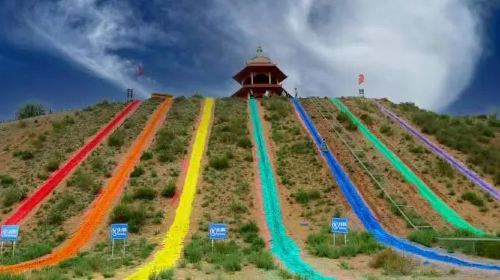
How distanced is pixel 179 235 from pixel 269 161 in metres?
10.0

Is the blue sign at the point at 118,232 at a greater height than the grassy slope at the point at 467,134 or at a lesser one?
lesser

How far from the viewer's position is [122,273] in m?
14.5

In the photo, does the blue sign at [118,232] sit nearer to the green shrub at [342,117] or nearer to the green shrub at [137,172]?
the green shrub at [137,172]

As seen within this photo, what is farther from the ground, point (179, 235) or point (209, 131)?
point (209, 131)

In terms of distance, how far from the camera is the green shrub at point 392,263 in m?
Answer: 14.0

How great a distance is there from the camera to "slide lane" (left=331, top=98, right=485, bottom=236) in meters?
21.6

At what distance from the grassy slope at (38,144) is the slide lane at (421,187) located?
17.2 meters

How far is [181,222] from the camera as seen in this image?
21438mm

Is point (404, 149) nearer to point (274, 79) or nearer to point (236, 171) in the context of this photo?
point (236, 171)

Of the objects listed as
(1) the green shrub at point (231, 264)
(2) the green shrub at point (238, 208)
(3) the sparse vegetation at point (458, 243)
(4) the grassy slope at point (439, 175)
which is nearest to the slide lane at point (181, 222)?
(1) the green shrub at point (231, 264)

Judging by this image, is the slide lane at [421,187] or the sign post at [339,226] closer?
the sign post at [339,226]

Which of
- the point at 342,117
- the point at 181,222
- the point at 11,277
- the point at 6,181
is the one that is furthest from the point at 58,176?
the point at 342,117

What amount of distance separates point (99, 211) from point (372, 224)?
1125 cm

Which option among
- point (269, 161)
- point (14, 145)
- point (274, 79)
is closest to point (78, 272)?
point (269, 161)
